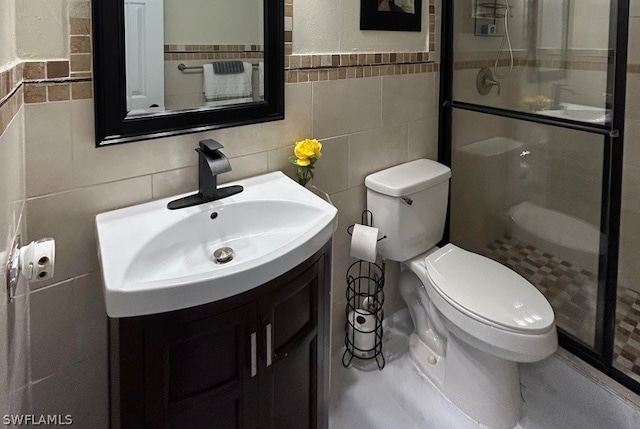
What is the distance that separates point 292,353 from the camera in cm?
121

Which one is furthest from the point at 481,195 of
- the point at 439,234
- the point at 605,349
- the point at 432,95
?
the point at 605,349

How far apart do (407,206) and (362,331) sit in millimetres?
593

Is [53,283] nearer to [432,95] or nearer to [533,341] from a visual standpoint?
[533,341]

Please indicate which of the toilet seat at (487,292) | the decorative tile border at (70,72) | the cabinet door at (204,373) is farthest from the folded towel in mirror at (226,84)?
the toilet seat at (487,292)

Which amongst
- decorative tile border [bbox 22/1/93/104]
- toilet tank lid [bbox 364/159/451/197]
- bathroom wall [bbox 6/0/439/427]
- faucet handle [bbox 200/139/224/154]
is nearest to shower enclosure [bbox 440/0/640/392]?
toilet tank lid [bbox 364/159/451/197]

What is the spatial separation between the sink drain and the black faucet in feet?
0.55

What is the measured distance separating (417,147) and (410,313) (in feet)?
2.65

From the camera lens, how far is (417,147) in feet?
7.21

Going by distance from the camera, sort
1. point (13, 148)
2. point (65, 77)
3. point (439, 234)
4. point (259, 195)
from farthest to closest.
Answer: point (439, 234), point (259, 195), point (65, 77), point (13, 148)

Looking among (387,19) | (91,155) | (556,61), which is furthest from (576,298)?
(91,155)

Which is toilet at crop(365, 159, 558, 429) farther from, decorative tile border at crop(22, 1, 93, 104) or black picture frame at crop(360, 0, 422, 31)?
decorative tile border at crop(22, 1, 93, 104)

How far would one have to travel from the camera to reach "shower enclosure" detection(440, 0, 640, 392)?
171cm

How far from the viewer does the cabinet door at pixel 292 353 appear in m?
1.14

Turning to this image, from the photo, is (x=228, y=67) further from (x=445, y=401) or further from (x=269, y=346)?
(x=445, y=401)
